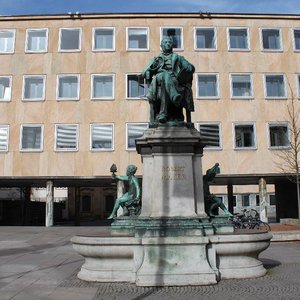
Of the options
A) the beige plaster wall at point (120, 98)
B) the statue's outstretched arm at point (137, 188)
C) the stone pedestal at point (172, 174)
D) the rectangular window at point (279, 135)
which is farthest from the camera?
the rectangular window at point (279, 135)

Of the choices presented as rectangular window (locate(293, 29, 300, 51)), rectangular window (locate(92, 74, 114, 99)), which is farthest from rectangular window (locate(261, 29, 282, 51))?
rectangular window (locate(92, 74, 114, 99))

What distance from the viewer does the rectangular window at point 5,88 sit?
30859 millimetres

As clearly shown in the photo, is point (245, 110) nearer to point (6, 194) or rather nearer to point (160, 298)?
point (160, 298)

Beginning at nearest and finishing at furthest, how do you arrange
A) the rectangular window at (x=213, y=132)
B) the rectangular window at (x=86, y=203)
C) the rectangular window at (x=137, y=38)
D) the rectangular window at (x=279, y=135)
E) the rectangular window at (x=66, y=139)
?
the rectangular window at (x=66, y=139)
the rectangular window at (x=213, y=132)
the rectangular window at (x=279, y=135)
the rectangular window at (x=137, y=38)
the rectangular window at (x=86, y=203)

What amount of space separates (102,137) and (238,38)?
11.7 m

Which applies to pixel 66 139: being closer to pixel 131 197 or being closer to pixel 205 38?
pixel 205 38

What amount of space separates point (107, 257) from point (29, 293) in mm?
1515

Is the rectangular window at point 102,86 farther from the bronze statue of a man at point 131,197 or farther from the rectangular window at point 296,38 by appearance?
the bronze statue of a man at point 131,197

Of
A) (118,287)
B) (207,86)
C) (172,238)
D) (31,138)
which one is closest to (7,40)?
(31,138)

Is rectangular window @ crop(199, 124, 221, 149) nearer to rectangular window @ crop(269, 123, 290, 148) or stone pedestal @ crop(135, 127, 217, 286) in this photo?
rectangular window @ crop(269, 123, 290, 148)

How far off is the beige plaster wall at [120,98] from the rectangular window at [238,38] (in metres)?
0.38

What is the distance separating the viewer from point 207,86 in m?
31.1

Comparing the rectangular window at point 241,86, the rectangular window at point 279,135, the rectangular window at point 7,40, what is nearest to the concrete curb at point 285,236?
the rectangular window at point 279,135

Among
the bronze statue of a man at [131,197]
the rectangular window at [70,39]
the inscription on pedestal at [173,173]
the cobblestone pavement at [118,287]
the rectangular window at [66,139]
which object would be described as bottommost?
the cobblestone pavement at [118,287]
